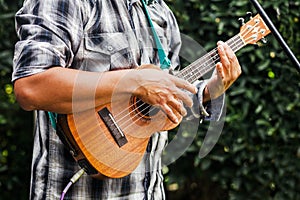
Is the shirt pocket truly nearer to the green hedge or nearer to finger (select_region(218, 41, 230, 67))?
finger (select_region(218, 41, 230, 67))

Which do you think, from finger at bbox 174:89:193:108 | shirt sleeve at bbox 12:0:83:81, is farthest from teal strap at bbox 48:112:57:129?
finger at bbox 174:89:193:108

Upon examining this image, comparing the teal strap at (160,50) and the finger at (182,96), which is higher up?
the teal strap at (160,50)

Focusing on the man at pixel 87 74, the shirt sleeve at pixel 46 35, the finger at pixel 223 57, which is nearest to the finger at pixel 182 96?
the man at pixel 87 74

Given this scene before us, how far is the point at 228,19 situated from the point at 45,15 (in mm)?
2095

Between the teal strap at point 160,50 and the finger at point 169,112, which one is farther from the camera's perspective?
the teal strap at point 160,50

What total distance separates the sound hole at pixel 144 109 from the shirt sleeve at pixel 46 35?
0.28 metres

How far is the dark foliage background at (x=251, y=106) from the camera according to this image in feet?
12.0

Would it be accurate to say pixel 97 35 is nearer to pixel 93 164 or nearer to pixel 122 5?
pixel 122 5

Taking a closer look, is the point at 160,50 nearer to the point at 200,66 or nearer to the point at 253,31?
the point at 200,66

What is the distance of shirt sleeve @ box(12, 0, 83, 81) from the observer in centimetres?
174

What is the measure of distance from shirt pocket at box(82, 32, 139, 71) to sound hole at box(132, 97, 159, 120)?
119mm

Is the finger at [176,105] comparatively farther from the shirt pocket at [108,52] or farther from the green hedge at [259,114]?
the green hedge at [259,114]

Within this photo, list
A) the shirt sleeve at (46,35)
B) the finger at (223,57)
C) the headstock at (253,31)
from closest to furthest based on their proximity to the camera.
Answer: the shirt sleeve at (46,35) < the finger at (223,57) < the headstock at (253,31)

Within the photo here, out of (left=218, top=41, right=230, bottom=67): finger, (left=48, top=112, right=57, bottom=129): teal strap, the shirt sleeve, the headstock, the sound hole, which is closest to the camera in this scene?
the shirt sleeve
